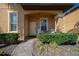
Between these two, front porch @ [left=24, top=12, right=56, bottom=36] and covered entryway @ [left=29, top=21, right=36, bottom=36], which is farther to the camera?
covered entryway @ [left=29, top=21, right=36, bottom=36]

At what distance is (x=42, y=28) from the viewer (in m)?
24.4

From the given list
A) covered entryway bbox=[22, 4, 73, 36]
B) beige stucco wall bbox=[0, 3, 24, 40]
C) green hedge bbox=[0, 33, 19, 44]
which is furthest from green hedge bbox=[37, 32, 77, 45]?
covered entryway bbox=[22, 4, 73, 36]

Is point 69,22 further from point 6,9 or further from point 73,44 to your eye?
point 6,9

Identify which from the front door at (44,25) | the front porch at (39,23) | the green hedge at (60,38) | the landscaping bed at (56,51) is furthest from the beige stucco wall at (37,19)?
the landscaping bed at (56,51)

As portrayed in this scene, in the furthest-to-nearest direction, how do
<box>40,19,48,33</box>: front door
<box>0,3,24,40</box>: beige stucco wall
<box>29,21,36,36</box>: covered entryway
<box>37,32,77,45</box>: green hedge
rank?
<box>29,21,36,36</box>: covered entryway
<box>40,19,48,33</box>: front door
<box>0,3,24,40</box>: beige stucco wall
<box>37,32,77,45</box>: green hedge

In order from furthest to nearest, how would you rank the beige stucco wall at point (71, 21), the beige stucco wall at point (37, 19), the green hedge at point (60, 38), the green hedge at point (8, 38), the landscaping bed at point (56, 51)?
the beige stucco wall at point (37, 19)
the beige stucco wall at point (71, 21)
the green hedge at point (8, 38)
the green hedge at point (60, 38)
the landscaping bed at point (56, 51)

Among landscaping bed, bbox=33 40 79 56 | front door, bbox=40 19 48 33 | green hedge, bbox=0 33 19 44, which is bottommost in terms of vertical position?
landscaping bed, bbox=33 40 79 56

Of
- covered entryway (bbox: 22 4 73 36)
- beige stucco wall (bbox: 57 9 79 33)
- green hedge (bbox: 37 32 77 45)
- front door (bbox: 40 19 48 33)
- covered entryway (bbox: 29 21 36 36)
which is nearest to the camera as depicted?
green hedge (bbox: 37 32 77 45)

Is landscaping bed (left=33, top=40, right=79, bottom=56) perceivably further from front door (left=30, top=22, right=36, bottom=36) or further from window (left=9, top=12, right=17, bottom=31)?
front door (left=30, top=22, right=36, bottom=36)

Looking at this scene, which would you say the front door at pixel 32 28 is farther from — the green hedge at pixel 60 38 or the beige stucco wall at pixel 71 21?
the green hedge at pixel 60 38

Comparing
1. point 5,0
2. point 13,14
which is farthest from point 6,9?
point 5,0

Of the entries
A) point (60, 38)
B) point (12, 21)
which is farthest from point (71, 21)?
point (12, 21)

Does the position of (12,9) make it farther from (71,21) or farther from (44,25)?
(44,25)

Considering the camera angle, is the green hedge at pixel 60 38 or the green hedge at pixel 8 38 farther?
the green hedge at pixel 8 38
